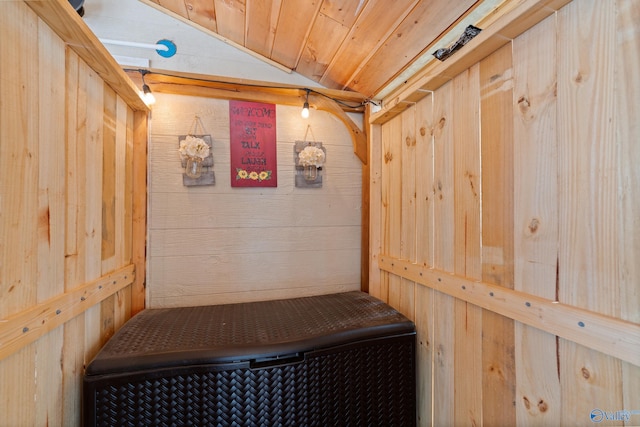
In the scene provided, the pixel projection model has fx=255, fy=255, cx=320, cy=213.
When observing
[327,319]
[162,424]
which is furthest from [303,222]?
[162,424]

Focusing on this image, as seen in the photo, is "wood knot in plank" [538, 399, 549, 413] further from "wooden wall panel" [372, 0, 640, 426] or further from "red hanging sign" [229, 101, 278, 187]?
"red hanging sign" [229, 101, 278, 187]

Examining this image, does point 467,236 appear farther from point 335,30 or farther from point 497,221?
point 335,30

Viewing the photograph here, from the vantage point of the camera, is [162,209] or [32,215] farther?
[162,209]

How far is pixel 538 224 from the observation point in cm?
74

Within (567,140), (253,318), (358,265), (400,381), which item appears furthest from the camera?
(358,265)

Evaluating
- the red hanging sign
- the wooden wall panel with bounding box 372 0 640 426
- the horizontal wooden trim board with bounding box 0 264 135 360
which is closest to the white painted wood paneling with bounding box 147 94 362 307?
the red hanging sign

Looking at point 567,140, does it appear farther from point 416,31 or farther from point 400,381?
point 400,381

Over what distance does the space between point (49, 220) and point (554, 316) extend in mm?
1468

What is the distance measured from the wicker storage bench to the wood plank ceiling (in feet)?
4.06

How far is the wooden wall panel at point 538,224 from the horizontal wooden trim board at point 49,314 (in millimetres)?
1332

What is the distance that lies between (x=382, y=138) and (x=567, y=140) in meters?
0.99

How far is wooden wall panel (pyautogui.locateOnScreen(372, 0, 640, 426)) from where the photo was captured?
584 millimetres

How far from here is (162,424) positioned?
859mm

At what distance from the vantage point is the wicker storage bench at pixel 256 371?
85cm
